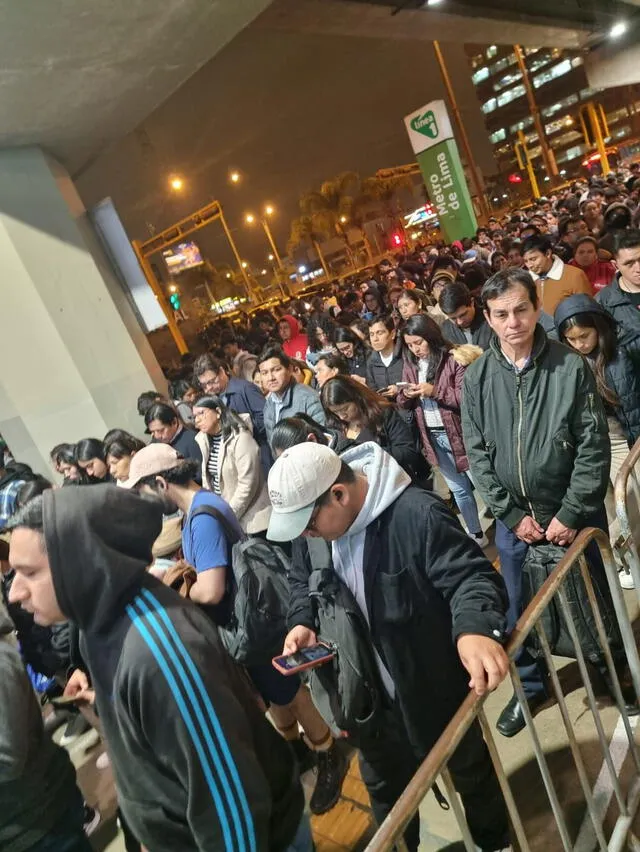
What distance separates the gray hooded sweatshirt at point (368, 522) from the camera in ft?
6.91

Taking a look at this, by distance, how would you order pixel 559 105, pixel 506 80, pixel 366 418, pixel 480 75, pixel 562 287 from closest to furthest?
pixel 366 418, pixel 562 287, pixel 559 105, pixel 506 80, pixel 480 75

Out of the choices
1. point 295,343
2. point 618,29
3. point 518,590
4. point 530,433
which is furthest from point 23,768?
point 618,29

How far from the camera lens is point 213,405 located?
460 cm

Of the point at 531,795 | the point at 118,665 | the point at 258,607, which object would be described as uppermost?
the point at 118,665

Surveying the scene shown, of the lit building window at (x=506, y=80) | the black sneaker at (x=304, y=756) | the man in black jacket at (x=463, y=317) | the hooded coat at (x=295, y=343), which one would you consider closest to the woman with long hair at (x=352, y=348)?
the man in black jacket at (x=463, y=317)

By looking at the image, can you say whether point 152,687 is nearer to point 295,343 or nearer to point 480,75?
point 295,343

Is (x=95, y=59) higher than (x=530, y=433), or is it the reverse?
(x=95, y=59)

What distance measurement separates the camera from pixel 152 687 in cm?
154

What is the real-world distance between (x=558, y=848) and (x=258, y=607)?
1.75m

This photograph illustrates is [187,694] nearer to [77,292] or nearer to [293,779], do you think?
[293,779]

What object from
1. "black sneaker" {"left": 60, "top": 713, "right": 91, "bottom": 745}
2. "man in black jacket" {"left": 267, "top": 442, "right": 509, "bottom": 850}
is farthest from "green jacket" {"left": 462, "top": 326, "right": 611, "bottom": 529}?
"black sneaker" {"left": 60, "top": 713, "right": 91, "bottom": 745}

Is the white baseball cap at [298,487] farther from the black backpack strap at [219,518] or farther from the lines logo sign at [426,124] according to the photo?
the lines logo sign at [426,124]

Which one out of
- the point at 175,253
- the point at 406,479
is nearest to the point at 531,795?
the point at 406,479

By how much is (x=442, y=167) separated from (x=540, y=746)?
615 inches
